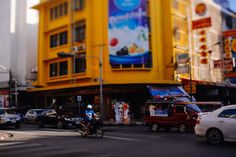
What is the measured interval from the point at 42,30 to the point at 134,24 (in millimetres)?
13461

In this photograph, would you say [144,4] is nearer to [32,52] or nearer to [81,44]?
[81,44]

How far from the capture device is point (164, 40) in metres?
38.0

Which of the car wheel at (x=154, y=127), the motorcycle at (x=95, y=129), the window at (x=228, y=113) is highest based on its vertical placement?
the window at (x=228, y=113)

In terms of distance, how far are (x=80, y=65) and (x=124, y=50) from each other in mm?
5774

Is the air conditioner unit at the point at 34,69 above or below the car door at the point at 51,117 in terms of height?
above

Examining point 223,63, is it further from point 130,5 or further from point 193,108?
point 193,108

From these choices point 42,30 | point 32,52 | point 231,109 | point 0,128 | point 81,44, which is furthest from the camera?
point 32,52

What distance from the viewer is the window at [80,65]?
127 feet

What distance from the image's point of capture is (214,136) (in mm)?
13516

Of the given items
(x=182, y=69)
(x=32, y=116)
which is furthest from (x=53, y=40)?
(x=182, y=69)

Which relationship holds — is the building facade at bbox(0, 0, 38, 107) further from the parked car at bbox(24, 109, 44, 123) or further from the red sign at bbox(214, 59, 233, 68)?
the red sign at bbox(214, 59, 233, 68)

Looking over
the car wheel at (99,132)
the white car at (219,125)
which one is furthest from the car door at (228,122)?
the car wheel at (99,132)

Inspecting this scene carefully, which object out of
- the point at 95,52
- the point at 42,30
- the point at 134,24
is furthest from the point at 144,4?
the point at 42,30

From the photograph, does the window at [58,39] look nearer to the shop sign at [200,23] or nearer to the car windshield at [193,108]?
the shop sign at [200,23]
